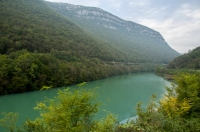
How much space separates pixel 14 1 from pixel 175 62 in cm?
7056

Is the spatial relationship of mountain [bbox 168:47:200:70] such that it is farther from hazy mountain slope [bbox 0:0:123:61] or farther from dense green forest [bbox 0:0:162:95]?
hazy mountain slope [bbox 0:0:123:61]

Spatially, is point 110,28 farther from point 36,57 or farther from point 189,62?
point 36,57

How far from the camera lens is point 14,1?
64.2m

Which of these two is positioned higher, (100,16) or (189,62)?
(100,16)

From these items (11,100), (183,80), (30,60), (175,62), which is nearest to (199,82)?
(183,80)

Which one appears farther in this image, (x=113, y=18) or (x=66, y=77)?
(x=113, y=18)

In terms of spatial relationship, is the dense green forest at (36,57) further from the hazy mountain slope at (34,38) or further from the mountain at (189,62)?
the mountain at (189,62)

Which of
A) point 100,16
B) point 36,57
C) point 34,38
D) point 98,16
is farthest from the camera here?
point 100,16

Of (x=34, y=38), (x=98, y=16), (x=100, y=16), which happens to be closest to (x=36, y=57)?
(x=34, y=38)

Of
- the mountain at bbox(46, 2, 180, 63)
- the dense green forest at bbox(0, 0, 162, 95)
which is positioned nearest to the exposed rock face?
the mountain at bbox(46, 2, 180, 63)

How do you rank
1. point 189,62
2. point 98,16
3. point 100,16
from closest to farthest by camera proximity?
point 189,62 → point 98,16 → point 100,16

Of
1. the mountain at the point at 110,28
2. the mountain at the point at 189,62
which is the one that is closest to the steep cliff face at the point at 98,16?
the mountain at the point at 110,28

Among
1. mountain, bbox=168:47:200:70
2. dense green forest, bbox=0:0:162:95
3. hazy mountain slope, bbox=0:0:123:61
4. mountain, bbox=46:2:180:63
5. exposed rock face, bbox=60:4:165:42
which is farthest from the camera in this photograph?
exposed rock face, bbox=60:4:165:42

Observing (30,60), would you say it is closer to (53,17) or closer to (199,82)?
(199,82)
